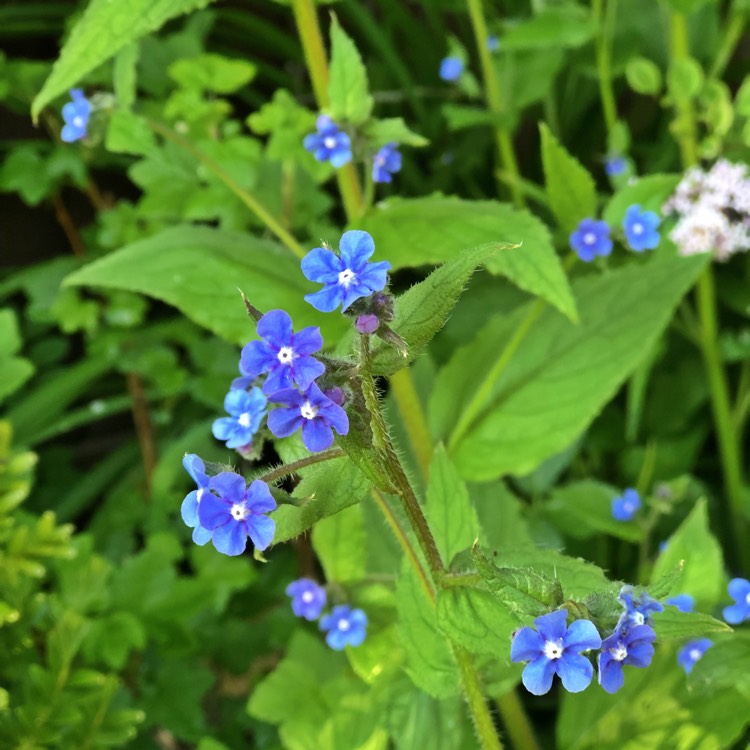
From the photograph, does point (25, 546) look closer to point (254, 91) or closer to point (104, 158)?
point (104, 158)

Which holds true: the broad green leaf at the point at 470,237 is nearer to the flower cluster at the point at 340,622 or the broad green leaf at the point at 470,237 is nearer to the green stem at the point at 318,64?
the green stem at the point at 318,64

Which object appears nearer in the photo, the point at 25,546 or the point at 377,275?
the point at 377,275

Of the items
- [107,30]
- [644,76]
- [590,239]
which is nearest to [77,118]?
[107,30]

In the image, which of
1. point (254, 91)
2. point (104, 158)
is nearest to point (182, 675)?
point (104, 158)

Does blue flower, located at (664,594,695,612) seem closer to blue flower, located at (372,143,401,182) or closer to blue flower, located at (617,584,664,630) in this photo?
blue flower, located at (617,584,664,630)

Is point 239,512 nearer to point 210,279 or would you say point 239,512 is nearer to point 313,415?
point 313,415

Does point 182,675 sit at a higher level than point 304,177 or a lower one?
lower
